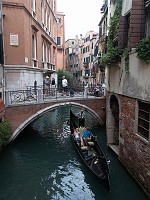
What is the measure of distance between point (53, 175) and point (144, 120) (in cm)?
384

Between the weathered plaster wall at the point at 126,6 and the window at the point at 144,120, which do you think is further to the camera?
the weathered plaster wall at the point at 126,6

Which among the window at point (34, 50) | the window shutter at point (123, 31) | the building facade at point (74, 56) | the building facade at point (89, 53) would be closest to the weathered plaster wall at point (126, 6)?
the window shutter at point (123, 31)

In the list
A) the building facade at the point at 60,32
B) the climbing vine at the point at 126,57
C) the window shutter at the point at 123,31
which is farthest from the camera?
the building facade at the point at 60,32

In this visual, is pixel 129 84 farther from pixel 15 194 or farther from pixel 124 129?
pixel 15 194

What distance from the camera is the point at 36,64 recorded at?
13398 mm

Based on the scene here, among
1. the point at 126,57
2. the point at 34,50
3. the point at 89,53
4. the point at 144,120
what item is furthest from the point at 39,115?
the point at 89,53

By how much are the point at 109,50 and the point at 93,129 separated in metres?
5.90

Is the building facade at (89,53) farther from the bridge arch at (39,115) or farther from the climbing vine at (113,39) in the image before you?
the climbing vine at (113,39)

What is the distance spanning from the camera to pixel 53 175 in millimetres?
7812

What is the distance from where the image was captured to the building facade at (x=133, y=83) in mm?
6137

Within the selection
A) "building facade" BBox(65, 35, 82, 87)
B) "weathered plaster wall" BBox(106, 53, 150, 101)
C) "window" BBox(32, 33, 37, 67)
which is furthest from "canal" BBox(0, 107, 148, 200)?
"building facade" BBox(65, 35, 82, 87)

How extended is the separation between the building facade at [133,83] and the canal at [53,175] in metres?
0.53

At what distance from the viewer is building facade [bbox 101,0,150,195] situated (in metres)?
6.14

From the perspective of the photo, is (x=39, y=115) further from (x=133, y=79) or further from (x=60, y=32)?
(x=60, y=32)
